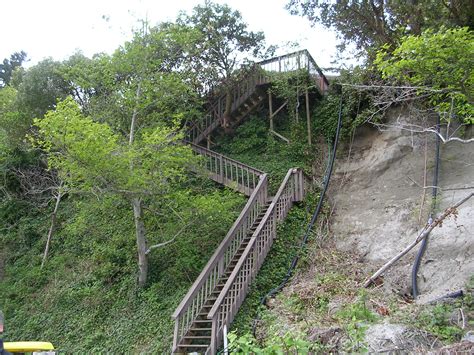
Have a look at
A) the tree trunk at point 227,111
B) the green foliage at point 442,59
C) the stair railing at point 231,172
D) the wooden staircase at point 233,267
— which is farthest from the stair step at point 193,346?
the tree trunk at point 227,111

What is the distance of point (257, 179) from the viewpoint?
12.4 m

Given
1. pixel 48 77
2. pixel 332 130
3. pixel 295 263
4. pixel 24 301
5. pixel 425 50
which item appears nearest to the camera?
pixel 425 50

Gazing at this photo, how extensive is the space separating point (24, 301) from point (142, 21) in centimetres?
839

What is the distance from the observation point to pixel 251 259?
9016mm

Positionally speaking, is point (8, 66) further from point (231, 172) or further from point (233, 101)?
point (231, 172)

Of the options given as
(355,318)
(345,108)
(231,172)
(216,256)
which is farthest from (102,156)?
(345,108)

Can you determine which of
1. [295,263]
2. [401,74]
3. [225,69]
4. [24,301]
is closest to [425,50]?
[401,74]

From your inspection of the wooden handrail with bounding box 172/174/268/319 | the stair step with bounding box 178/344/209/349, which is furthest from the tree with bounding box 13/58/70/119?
the stair step with bounding box 178/344/209/349

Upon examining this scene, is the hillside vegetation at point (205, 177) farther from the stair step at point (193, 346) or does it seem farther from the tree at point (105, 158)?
the stair step at point (193, 346)

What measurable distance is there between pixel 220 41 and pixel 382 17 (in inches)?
212

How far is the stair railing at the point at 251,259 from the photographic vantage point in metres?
7.54

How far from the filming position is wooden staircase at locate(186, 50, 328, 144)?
1434 centimetres

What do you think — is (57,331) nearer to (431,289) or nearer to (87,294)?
(87,294)

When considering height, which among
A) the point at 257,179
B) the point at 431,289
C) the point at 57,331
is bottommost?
the point at 57,331
